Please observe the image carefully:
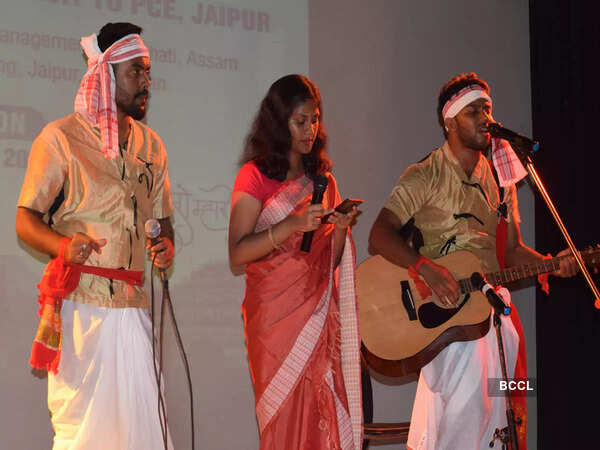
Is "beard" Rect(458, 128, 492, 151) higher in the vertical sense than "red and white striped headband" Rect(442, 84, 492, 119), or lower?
lower

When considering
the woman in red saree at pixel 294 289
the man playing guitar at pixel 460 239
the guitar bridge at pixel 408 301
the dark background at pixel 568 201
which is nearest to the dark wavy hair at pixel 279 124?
the woman in red saree at pixel 294 289

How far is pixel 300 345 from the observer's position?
343 centimetres

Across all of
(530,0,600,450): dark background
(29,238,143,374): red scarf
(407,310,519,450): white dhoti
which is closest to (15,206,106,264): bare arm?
(29,238,143,374): red scarf

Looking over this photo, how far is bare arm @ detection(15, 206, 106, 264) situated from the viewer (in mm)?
2885

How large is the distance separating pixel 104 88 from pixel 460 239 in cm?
192

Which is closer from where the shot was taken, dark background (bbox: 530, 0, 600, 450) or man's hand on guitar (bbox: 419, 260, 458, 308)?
man's hand on guitar (bbox: 419, 260, 458, 308)

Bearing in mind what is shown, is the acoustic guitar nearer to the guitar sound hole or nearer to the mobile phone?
the guitar sound hole

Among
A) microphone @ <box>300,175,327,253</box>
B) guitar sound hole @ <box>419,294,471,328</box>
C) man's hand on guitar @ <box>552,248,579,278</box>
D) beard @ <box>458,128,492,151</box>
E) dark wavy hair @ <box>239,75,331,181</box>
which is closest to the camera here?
microphone @ <box>300,175,327,253</box>

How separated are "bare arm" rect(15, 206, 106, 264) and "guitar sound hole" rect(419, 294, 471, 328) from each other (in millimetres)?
1688

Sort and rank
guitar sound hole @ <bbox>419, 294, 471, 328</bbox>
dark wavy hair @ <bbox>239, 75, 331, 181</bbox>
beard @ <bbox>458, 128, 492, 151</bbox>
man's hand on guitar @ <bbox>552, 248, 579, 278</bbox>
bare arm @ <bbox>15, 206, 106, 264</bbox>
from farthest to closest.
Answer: beard @ <bbox>458, 128, 492, 151</bbox>
guitar sound hole @ <bbox>419, 294, 471, 328</bbox>
man's hand on guitar @ <bbox>552, 248, 579, 278</bbox>
dark wavy hair @ <bbox>239, 75, 331, 181</bbox>
bare arm @ <bbox>15, 206, 106, 264</bbox>

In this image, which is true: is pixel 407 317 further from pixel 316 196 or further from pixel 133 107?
pixel 133 107

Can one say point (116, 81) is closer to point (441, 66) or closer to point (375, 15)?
point (375, 15)

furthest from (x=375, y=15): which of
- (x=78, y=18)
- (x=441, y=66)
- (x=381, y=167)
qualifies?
(x=78, y=18)

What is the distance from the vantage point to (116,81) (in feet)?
11.0
